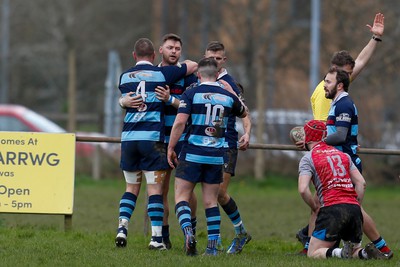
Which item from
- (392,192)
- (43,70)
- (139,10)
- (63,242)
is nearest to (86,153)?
(392,192)

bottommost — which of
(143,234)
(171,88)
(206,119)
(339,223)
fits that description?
(143,234)

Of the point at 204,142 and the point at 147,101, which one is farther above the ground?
the point at 147,101

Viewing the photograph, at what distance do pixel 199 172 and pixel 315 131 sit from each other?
4.04 ft

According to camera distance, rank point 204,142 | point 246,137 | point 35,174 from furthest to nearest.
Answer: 1. point 35,174
2. point 246,137
3. point 204,142

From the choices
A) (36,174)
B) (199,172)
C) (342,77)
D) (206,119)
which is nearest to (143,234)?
(36,174)

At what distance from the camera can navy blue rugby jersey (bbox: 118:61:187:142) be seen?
36.2 feet

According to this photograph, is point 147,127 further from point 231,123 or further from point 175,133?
point 231,123

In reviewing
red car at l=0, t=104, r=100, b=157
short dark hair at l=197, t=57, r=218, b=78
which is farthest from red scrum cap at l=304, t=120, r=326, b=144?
red car at l=0, t=104, r=100, b=157

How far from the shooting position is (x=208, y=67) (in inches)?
411

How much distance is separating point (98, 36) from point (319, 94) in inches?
1666

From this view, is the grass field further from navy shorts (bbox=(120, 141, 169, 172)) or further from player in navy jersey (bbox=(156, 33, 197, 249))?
navy shorts (bbox=(120, 141, 169, 172))

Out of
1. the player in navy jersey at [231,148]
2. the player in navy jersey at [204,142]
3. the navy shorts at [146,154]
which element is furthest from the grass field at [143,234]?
the navy shorts at [146,154]

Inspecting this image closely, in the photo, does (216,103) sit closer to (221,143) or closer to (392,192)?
(221,143)

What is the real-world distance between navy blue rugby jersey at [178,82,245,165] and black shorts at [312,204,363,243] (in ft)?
3.97
